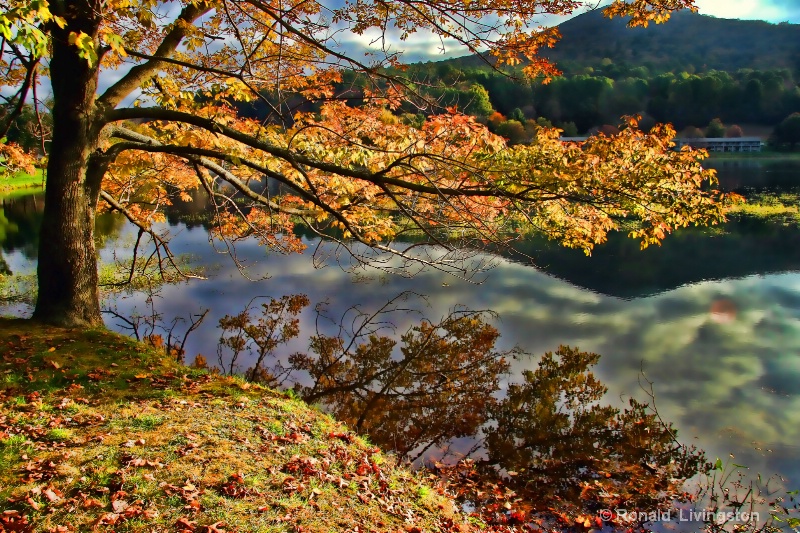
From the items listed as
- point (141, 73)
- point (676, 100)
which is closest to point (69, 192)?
point (141, 73)

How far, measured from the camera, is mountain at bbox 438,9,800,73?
13150 centimetres

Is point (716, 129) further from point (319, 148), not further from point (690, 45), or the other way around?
point (319, 148)

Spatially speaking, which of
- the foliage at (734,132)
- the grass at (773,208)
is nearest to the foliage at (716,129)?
the foliage at (734,132)

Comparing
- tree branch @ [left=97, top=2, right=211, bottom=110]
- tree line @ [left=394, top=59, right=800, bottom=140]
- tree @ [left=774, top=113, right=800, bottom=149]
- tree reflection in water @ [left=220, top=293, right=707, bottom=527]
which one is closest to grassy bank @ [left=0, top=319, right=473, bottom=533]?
tree reflection in water @ [left=220, top=293, right=707, bottom=527]

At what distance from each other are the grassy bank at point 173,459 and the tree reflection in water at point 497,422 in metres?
1.39

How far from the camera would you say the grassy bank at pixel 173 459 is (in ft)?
11.8

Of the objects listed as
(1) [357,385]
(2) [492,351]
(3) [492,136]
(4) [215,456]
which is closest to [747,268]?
(2) [492,351]

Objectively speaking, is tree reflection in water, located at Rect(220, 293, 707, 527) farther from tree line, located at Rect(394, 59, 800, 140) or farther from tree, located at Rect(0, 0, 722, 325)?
tree line, located at Rect(394, 59, 800, 140)

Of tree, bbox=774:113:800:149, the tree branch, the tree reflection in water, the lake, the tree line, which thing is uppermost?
the tree line

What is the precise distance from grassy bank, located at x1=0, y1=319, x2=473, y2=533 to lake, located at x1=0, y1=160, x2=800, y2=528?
4.60 m

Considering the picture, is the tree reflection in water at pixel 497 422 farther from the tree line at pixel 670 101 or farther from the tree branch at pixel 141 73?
the tree line at pixel 670 101

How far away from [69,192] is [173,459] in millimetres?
5598

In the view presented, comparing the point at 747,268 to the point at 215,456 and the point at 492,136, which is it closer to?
the point at 492,136

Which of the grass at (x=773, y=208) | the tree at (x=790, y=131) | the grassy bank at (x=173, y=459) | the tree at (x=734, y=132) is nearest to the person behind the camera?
the grassy bank at (x=173, y=459)
